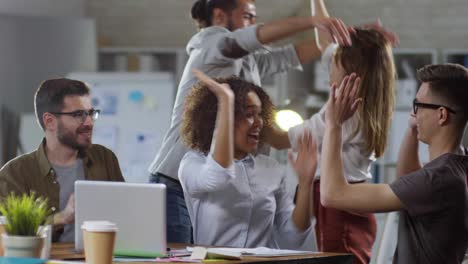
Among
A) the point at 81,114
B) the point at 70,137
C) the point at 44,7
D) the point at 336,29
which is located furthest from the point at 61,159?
the point at 44,7

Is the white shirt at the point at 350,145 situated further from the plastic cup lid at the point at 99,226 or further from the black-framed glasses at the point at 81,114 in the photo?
the plastic cup lid at the point at 99,226

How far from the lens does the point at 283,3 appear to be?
808 centimetres

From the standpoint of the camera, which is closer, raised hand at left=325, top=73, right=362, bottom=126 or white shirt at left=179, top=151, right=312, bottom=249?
raised hand at left=325, top=73, right=362, bottom=126

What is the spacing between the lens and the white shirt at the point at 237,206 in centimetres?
378

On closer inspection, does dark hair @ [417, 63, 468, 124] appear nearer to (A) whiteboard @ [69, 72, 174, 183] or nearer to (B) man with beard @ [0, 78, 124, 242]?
(B) man with beard @ [0, 78, 124, 242]

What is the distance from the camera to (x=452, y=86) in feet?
11.1

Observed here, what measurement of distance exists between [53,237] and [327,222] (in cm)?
108

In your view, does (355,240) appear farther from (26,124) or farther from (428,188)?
(26,124)

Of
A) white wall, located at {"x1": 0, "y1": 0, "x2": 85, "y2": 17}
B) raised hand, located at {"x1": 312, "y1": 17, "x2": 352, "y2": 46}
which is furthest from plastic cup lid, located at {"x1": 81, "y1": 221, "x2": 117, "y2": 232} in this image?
white wall, located at {"x1": 0, "y1": 0, "x2": 85, "y2": 17}

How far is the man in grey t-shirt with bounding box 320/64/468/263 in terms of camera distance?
10.7 feet

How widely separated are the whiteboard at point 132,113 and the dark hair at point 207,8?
10.2 ft

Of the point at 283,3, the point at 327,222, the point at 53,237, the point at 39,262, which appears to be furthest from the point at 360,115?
the point at 283,3

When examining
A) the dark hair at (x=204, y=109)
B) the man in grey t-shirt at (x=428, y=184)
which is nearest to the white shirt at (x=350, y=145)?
the dark hair at (x=204, y=109)

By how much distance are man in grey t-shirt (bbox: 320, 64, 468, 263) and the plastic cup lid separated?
735 millimetres
